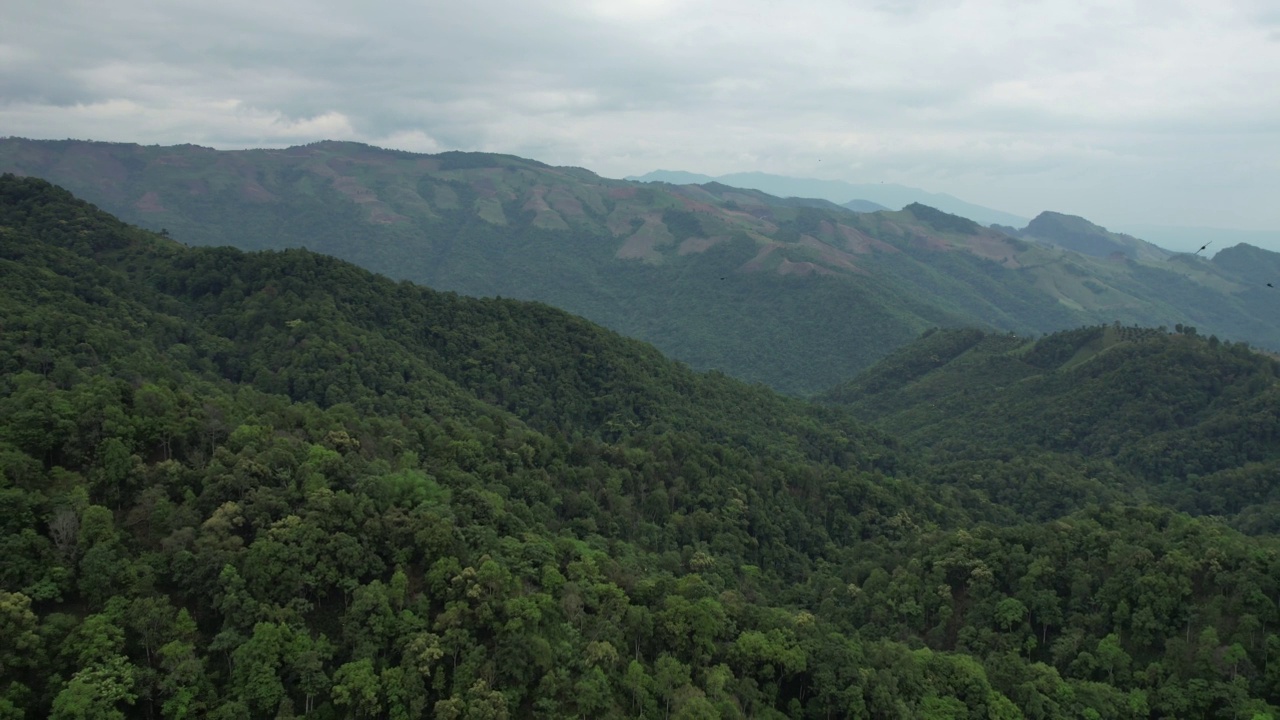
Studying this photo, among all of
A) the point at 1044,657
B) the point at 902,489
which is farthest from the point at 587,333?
the point at 1044,657

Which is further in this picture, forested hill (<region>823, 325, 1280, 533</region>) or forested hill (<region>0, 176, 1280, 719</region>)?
forested hill (<region>823, 325, 1280, 533</region>)

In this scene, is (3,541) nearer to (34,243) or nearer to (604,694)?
(604,694)

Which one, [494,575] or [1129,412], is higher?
[1129,412]

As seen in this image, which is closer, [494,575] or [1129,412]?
[494,575]

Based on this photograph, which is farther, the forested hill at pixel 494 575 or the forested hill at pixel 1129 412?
the forested hill at pixel 1129 412
